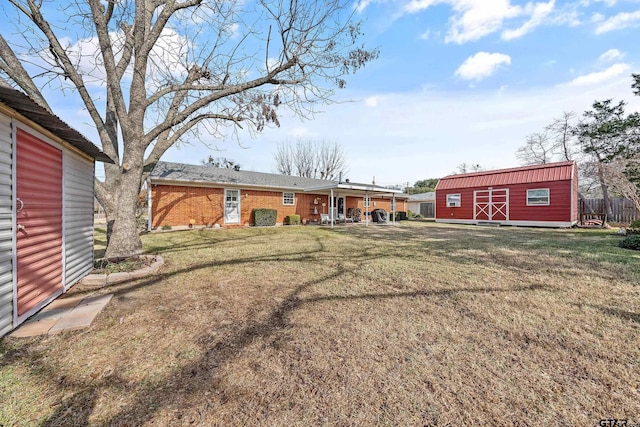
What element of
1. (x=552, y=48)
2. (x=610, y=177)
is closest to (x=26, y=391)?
(x=552, y=48)

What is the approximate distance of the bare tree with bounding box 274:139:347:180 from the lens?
106 feet

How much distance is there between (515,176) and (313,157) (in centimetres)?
2161

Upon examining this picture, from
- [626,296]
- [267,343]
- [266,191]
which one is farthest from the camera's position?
[266,191]

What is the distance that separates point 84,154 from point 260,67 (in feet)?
14.7

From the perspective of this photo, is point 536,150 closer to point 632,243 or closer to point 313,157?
point 632,243

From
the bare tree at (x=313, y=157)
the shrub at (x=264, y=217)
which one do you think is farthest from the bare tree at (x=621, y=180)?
the bare tree at (x=313, y=157)

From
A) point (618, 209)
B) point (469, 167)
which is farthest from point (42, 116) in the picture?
point (469, 167)

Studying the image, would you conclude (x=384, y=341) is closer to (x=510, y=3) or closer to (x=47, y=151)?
(x=47, y=151)

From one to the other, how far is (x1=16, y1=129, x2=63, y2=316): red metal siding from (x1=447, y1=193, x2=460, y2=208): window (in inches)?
781

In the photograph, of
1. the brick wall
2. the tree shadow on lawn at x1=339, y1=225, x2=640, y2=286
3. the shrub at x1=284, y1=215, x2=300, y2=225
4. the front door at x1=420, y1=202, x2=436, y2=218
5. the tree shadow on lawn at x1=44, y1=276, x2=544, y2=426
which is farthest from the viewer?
the front door at x1=420, y1=202, x2=436, y2=218

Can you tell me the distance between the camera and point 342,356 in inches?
87.7

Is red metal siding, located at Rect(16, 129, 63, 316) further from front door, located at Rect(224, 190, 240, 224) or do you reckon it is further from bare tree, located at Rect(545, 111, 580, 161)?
bare tree, located at Rect(545, 111, 580, 161)

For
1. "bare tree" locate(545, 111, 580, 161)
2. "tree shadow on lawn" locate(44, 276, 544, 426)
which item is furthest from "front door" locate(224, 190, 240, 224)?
"bare tree" locate(545, 111, 580, 161)

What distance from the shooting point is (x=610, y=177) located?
1409 centimetres
